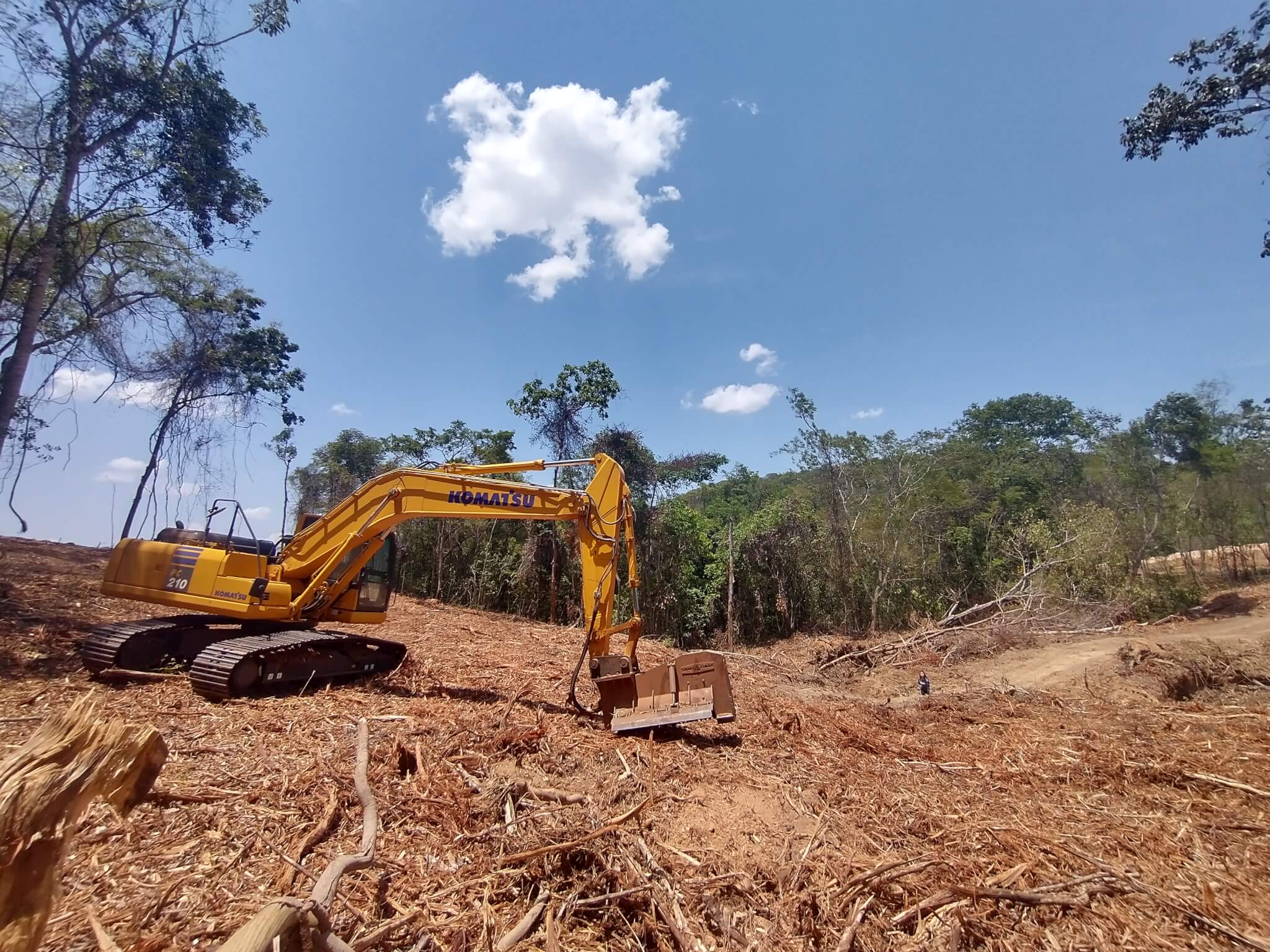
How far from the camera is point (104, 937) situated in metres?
2.36

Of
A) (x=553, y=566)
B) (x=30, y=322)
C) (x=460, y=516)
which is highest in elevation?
(x=30, y=322)

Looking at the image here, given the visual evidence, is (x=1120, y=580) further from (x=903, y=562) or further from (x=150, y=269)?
(x=150, y=269)

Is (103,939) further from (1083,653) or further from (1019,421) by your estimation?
(1019,421)

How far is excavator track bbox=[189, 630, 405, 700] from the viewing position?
6.35 meters

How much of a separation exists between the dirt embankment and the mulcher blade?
241mm

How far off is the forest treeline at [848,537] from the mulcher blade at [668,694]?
10.4 m

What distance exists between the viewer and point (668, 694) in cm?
633

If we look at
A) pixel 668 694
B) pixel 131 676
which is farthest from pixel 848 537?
pixel 131 676

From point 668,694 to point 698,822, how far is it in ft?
6.97

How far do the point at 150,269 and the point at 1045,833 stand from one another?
60.8ft

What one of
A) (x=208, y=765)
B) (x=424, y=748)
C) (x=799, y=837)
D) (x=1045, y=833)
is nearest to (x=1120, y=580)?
(x=1045, y=833)

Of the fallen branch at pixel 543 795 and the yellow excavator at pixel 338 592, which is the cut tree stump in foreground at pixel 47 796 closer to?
the fallen branch at pixel 543 795

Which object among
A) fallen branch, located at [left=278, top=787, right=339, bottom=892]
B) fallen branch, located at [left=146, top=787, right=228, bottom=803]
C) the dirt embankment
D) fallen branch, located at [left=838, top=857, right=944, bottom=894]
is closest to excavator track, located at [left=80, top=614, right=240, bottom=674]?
the dirt embankment

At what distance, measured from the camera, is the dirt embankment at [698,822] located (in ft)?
10.1
